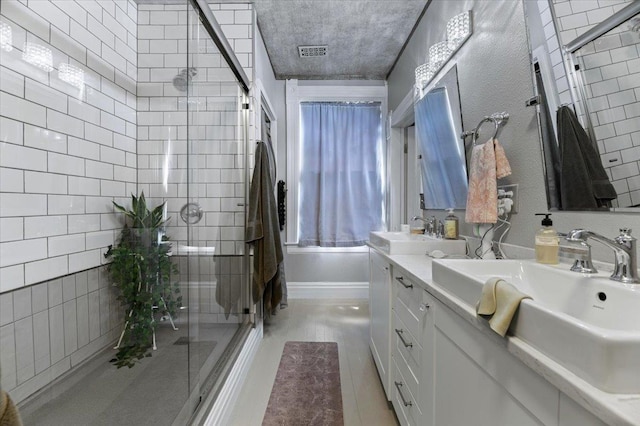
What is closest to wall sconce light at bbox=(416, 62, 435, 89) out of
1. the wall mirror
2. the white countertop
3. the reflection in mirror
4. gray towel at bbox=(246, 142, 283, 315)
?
the reflection in mirror

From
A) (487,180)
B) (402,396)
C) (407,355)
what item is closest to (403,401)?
(402,396)

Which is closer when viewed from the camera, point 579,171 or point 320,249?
point 579,171

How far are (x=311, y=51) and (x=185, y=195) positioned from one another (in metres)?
1.95

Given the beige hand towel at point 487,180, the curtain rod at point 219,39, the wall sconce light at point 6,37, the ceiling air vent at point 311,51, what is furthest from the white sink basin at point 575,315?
the ceiling air vent at point 311,51

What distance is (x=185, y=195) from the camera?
2092mm

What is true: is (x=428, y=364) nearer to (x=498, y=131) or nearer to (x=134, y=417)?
(x=498, y=131)

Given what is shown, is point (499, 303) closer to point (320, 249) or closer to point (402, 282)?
point (402, 282)

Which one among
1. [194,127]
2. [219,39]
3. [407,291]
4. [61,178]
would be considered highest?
[219,39]

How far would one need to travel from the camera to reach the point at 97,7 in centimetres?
197

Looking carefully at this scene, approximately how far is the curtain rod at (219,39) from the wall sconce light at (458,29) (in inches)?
57.7

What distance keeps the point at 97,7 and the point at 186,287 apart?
2014 millimetres

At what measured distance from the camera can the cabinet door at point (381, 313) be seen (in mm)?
1616

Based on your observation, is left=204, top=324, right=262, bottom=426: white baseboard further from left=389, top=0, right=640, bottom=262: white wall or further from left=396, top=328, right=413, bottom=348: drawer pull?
left=389, top=0, right=640, bottom=262: white wall

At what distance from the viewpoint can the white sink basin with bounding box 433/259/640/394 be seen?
1.33 ft
